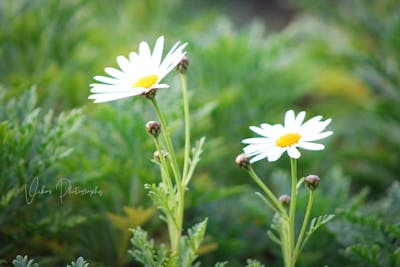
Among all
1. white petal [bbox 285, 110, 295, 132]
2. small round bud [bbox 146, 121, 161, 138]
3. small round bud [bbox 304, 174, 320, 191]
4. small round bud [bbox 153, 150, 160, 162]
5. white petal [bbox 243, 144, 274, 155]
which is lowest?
small round bud [bbox 304, 174, 320, 191]

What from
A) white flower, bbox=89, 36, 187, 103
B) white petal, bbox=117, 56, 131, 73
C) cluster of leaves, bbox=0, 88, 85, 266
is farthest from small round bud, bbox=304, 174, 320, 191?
cluster of leaves, bbox=0, 88, 85, 266

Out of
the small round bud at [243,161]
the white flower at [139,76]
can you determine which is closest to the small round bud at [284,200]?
the small round bud at [243,161]

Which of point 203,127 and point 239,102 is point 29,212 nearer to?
point 203,127

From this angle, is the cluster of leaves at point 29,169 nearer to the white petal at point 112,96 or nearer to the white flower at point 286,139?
the white petal at point 112,96

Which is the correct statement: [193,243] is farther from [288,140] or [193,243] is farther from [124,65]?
[124,65]

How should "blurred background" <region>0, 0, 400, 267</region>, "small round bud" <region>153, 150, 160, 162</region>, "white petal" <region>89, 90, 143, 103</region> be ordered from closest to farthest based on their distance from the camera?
"white petal" <region>89, 90, 143, 103</region>
"small round bud" <region>153, 150, 160, 162</region>
"blurred background" <region>0, 0, 400, 267</region>

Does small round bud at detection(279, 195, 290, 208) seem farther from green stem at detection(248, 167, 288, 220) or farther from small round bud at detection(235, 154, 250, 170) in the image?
small round bud at detection(235, 154, 250, 170)

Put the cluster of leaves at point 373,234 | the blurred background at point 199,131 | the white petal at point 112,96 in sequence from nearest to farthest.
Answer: the white petal at point 112,96 < the cluster of leaves at point 373,234 < the blurred background at point 199,131

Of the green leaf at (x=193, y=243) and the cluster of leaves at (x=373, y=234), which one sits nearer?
the green leaf at (x=193, y=243)

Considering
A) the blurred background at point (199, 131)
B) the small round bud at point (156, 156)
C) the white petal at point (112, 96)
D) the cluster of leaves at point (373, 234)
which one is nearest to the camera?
the white petal at point (112, 96)
